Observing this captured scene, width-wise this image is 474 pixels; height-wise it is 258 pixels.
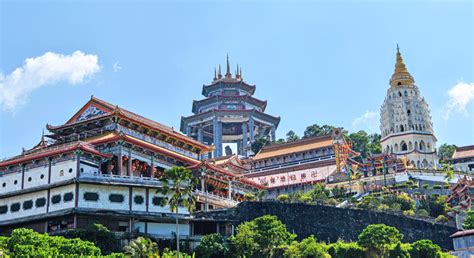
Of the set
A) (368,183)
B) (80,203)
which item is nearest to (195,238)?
(80,203)

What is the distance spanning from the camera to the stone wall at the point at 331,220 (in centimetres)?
6312

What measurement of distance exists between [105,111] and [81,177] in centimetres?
1148

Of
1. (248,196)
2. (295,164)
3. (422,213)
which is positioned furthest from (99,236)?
(295,164)

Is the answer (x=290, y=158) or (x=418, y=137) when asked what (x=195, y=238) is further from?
(x=418, y=137)

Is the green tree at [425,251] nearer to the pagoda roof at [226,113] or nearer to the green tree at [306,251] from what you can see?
the green tree at [306,251]

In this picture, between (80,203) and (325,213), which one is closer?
(80,203)

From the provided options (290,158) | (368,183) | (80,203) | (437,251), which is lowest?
(437,251)

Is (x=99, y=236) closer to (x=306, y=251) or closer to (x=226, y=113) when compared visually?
(x=306, y=251)

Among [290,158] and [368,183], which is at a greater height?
[290,158]

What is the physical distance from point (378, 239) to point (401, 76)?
61.4 metres

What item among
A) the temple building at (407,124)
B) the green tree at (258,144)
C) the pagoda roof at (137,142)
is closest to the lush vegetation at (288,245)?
the pagoda roof at (137,142)

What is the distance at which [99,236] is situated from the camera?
5244cm

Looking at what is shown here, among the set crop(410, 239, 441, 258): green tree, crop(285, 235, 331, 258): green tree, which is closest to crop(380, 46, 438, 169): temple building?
crop(410, 239, 441, 258): green tree

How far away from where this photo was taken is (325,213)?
66750 millimetres
